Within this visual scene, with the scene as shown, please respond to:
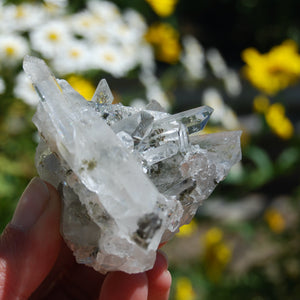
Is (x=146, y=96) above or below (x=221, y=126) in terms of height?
above

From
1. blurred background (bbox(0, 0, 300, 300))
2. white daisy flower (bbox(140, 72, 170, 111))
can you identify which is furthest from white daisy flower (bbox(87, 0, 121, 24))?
white daisy flower (bbox(140, 72, 170, 111))

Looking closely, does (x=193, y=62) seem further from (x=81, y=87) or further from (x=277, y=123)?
(x=81, y=87)

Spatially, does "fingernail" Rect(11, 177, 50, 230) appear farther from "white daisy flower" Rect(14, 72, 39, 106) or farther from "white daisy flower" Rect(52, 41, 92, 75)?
"white daisy flower" Rect(52, 41, 92, 75)

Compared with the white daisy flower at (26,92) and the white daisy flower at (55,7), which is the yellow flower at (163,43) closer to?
the white daisy flower at (55,7)

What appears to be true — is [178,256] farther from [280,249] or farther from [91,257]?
[91,257]

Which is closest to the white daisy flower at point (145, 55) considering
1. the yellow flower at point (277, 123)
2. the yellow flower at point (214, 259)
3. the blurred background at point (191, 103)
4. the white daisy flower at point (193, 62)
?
the blurred background at point (191, 103)

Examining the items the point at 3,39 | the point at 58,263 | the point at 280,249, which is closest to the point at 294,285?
the point at 280,249

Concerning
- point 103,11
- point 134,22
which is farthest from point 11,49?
point 134,22
